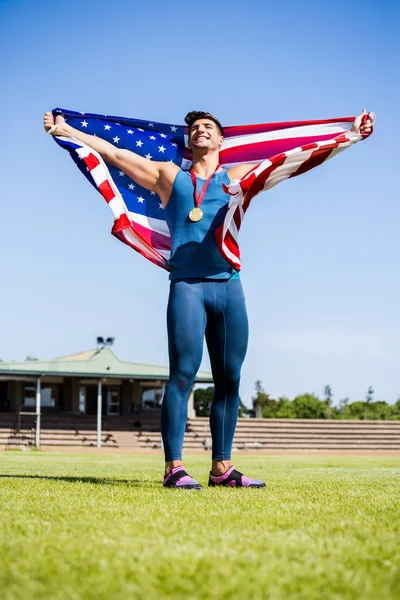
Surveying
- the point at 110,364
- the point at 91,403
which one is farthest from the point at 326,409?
the point at 110,364

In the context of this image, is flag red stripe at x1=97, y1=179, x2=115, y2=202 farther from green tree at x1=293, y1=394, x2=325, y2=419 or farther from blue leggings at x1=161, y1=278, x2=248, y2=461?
green tree at x1=293, y1=394, x2=325, y2=419

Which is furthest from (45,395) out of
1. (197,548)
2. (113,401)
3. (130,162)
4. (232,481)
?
(197,548)

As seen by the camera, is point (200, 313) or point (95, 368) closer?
point (200, 313)

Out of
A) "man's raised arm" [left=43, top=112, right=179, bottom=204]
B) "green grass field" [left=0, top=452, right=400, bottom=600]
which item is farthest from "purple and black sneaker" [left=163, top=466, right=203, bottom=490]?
"man's raised arm" [left=43, top=112, right=179, bottom=204]

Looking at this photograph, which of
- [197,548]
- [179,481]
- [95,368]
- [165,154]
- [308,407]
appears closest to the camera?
[197,548]

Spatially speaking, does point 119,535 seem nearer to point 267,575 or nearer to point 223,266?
point 267,575

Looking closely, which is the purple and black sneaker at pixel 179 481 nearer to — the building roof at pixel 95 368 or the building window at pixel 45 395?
the building roof at pixel 95 368

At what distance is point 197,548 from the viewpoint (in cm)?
230

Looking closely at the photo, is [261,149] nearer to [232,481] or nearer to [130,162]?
[130,162]

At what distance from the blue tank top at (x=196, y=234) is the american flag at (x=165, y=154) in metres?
0.14

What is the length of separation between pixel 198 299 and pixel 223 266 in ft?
1.03

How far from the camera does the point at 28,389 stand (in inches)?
1513

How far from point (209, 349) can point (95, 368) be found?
1078 inches

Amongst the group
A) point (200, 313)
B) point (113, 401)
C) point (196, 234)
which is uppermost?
point (196, 234)
